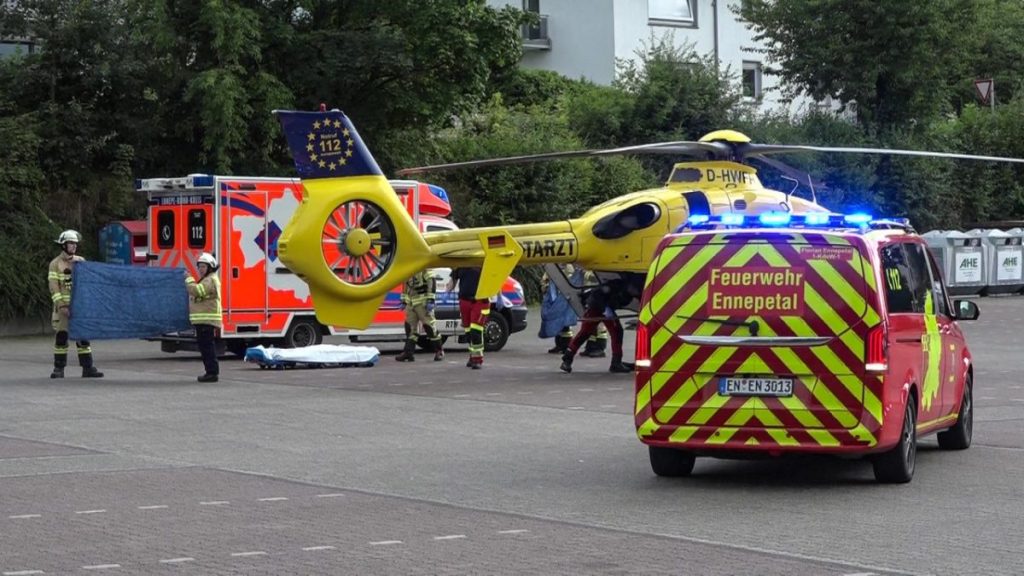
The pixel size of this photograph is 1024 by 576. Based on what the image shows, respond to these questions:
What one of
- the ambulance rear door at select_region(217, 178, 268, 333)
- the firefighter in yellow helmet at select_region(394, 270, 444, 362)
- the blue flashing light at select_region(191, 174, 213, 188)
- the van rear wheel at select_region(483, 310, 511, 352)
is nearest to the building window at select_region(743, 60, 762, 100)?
the van rear wheel at select_region(483, 310, 511, 352)

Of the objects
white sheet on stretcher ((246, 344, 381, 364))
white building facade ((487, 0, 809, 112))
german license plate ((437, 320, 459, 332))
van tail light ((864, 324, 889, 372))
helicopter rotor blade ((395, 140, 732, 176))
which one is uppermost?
white building facade ((487, 0, 809, 112))

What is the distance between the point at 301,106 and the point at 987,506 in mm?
24643

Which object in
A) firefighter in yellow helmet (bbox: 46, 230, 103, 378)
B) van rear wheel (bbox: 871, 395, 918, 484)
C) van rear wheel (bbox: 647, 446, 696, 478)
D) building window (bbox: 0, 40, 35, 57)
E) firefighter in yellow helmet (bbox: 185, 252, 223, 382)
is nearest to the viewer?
van rear wheel (bbox: 871, 395, 918, 484)

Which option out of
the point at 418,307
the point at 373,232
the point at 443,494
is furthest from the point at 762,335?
the point at 418,307

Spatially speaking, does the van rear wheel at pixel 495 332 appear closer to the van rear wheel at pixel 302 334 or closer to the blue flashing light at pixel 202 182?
the van rear wheel at pixel 302 334

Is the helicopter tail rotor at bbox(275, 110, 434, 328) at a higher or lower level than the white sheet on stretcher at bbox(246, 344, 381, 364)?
higher

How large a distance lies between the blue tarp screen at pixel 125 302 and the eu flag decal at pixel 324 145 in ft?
13.1

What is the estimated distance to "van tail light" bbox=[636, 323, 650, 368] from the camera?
39.2 feet

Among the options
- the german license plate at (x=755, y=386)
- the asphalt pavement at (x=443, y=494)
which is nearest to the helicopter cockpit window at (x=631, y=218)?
the asphalt pavement at (x=443, y=494)

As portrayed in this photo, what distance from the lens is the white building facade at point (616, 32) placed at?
53.6m

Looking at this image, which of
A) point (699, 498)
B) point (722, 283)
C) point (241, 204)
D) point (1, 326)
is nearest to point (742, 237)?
point (722, 283)

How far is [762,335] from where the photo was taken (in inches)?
457

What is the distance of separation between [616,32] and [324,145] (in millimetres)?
34667

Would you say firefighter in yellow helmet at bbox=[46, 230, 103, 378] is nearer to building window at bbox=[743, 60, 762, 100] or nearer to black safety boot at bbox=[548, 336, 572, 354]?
black safety boot at bbox=[548, 336, 572, 354]
